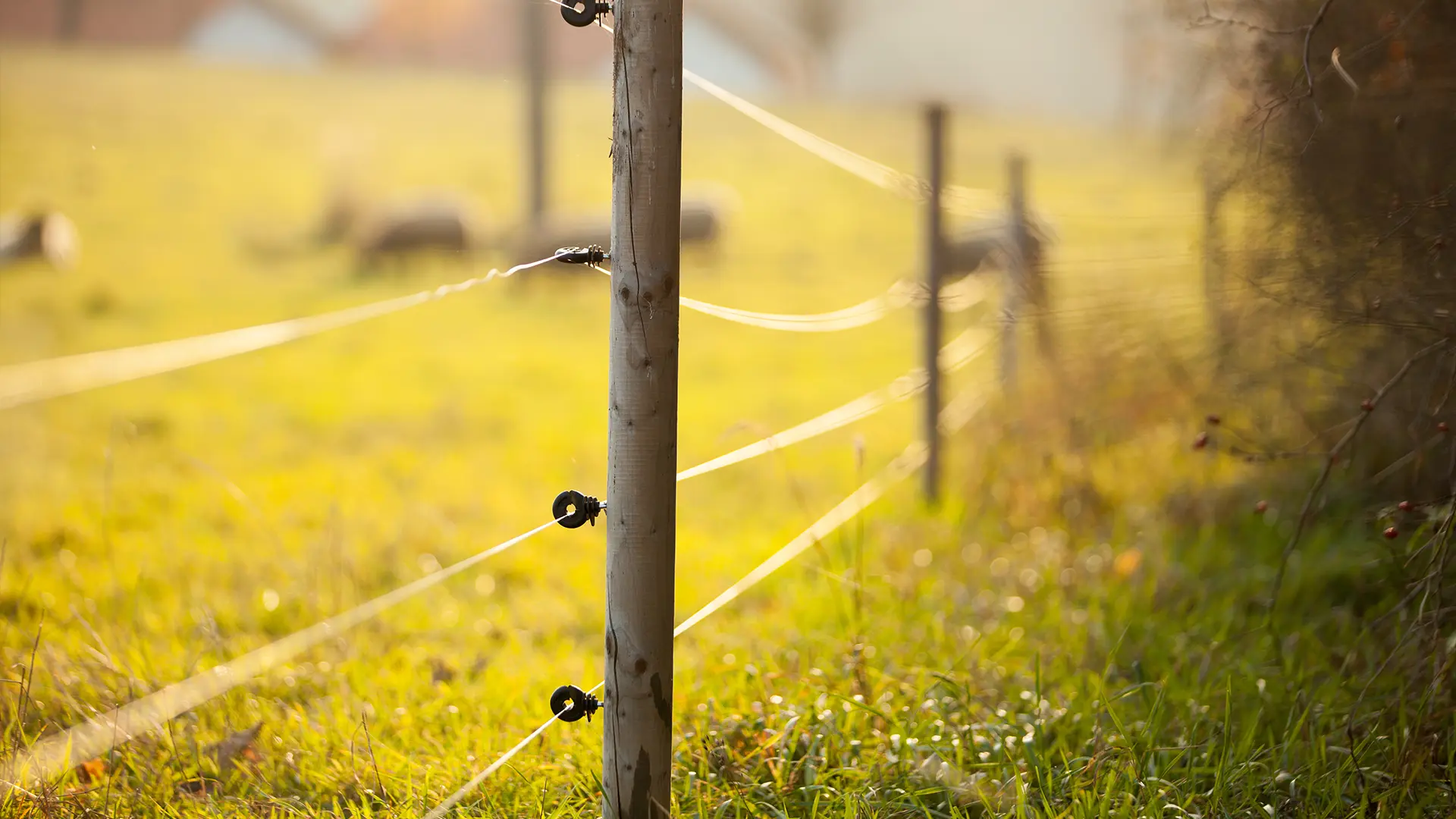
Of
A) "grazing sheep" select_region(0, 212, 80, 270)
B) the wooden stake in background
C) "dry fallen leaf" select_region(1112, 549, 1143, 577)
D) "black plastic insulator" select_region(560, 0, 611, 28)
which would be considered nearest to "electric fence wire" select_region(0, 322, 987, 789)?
"black plastic insulator" select_region(560, 0, 611, 28)

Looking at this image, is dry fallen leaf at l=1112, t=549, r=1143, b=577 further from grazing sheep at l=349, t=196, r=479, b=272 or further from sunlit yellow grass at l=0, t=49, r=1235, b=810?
grazing sheep at l=349, t=196, r=479, b=272

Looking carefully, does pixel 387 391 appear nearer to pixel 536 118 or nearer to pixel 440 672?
pixel 440 672

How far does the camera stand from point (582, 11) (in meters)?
2.03

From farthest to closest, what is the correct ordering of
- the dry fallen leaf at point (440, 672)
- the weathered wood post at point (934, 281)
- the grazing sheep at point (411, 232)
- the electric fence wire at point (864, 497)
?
the grazing sheep at point (411, 232), the weathered wood post at point (934, 281), the electric fence wire at point (864, 497), the dry fallen leaf at point (440, 672)

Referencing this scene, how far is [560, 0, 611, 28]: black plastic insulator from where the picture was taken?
202cm

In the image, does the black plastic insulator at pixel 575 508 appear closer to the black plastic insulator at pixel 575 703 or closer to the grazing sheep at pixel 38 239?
the black plastic insulator at pixel 575 703

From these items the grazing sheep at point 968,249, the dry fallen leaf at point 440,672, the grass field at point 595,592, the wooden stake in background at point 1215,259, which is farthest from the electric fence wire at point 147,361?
the grazing sheep at point 968,249

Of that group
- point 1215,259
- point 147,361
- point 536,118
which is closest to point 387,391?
point 147,361

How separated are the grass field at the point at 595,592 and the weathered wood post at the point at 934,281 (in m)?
0.25

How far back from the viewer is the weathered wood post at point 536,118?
51.9ft

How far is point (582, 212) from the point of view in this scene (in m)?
16.5

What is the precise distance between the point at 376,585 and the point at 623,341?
2.74 metres

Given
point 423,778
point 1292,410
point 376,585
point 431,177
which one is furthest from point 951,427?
point 431,177

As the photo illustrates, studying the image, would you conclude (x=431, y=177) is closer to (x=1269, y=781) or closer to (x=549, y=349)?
(x=549, y=349)
